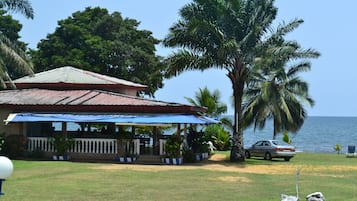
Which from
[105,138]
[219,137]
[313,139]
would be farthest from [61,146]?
[313,139]

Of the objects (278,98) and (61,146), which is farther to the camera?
(278,98)

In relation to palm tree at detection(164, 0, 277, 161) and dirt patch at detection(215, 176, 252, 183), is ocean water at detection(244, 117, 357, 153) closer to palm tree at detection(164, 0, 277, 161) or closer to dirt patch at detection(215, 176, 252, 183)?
palm tree at detection(164, 0, 277, 161)

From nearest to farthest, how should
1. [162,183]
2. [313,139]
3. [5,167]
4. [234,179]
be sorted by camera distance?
[5,167] → [162,183] → [234,179] → [313,139]

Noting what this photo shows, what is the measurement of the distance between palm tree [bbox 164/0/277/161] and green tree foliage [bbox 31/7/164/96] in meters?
15.5

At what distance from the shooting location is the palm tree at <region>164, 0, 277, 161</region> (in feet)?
92.0

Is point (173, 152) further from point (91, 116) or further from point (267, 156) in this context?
point (267, 156)

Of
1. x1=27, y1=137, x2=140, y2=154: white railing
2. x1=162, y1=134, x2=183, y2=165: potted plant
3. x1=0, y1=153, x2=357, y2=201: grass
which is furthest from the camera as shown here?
x1=27, y1=137, x2=140, y2=154: white railing

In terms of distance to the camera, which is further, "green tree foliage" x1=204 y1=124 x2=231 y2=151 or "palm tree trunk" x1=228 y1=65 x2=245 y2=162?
"green tree foliage" x1=204 y1=124 x2=231 y2=151

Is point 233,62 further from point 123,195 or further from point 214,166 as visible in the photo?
point 123,195

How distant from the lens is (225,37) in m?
28.1

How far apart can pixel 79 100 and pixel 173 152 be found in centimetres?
547

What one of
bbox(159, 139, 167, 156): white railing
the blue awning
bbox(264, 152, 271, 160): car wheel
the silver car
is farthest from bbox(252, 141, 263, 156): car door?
bbox(159, 139, 167, 156): white railing

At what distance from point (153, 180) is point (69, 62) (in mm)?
28053

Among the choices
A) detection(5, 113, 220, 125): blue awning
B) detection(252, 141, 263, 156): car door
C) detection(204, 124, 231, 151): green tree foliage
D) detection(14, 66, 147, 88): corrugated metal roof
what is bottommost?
detection(252, 141, 263, 156): car door
